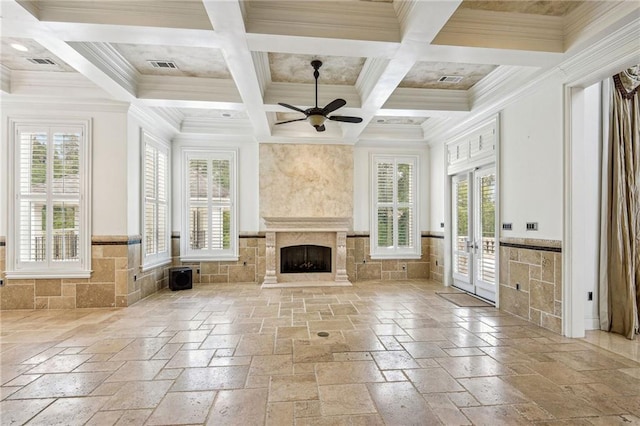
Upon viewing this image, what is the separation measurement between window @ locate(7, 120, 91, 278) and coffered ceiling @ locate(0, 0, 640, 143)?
0.60m

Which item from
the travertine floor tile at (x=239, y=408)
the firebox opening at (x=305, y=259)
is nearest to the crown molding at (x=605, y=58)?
the travertine floor tile at (x=239, y=408)

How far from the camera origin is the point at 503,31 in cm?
318

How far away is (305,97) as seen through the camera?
4.69m

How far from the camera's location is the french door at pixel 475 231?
494 centimetres

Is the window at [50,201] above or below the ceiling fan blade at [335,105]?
below

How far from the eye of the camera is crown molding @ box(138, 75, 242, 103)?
443cm

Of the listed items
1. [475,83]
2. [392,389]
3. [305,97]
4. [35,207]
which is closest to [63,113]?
[35,207]

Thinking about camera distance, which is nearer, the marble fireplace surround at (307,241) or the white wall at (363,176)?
the marble fireplace surround at (307,241)

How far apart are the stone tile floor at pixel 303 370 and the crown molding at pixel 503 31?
10.0 ft

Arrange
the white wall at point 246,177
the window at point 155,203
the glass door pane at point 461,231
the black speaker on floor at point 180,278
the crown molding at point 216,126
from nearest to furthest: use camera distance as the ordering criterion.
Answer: the window at point 155,203, the glass door pane at point 461,231, the black speaker on floor at point 180,278, the crown molding at point 216,126, the white wall at point 246,177

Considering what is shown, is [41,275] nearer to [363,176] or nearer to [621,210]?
[363,176]

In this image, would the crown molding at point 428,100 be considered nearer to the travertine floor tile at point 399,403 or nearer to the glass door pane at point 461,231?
the glass door pane at point 461,231

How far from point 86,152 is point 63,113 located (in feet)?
2.11

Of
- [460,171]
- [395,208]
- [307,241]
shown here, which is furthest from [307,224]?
[460,171]
